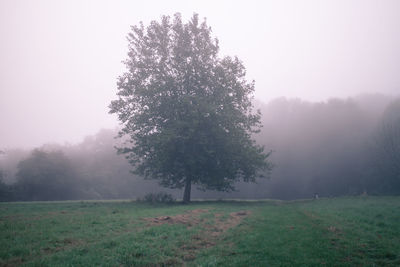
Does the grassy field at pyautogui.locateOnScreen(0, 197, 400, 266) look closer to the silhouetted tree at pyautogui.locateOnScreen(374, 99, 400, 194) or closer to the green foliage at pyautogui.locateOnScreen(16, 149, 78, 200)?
the silhouetted tree at pyautogui.locateOnScreen(374, 99, 400, 194)

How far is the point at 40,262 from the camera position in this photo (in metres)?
7.16

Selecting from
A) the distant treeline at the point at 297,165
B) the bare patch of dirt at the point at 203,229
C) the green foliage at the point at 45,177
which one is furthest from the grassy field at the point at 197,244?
the green foliage at the point at 45,177

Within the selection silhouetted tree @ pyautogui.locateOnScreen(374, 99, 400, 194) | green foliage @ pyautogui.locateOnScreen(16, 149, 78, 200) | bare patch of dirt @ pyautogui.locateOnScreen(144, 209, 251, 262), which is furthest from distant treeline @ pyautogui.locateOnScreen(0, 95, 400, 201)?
bare patch of dirt @ pyautogui.locateOnScreen(144, 209, 251, 262)

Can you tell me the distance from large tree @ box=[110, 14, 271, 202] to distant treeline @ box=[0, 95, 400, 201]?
103ft

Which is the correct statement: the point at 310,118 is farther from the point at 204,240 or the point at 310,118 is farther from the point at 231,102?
the point at 204,240

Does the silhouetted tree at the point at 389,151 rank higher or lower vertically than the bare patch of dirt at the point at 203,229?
higher

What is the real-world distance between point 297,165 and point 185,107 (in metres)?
49.7

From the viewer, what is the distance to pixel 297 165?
68250mm

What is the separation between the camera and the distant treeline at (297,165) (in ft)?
175

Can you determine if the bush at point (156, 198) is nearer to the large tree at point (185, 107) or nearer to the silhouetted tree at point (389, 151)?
the large tree at point (185, 107)

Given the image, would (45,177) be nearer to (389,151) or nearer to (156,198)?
(156,198)

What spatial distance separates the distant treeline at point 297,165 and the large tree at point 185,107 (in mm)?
31314

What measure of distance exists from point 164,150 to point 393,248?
22822 mm

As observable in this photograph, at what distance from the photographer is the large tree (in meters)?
29.3
